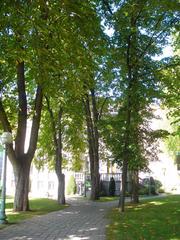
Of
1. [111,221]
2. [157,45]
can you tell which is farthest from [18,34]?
[157,45]

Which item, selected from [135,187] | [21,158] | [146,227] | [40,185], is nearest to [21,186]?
[21,158]

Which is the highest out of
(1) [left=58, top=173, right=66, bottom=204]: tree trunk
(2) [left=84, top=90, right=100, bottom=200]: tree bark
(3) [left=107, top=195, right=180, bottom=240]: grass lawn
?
(2) [left=84, top=90, right=100, bottom=200]: tree bark

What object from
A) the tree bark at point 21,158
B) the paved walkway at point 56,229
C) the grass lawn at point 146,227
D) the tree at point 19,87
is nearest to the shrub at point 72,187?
the tree at point 19,87

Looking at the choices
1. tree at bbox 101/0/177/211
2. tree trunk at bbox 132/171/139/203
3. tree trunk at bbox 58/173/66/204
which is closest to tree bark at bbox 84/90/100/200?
tree trunk at bbox 58/173/66/204

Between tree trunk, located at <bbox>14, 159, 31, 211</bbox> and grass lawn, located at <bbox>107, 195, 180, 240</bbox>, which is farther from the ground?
tree trunk, located at <bbox>14, 159, 31, 211</bbox>

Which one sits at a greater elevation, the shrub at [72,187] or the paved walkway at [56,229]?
the shrub at [72,187]

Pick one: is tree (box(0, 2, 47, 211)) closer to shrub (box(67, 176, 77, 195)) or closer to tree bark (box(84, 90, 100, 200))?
tree bark (box(84, 90, 100, 200))

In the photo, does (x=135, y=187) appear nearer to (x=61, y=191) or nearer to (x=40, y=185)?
(x=61, y=191)

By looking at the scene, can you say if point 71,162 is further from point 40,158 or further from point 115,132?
point 115,132

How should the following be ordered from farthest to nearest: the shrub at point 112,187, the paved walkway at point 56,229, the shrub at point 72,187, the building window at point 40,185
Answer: the building window at point 40,185
the shrub at point 72,187
the shrub at point 112,187
the paved walkway at point 56,229

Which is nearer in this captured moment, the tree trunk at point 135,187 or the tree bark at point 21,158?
the tree bark at point 21,158

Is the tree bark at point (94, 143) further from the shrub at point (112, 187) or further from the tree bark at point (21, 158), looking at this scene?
the tree bark at point (21, 158)

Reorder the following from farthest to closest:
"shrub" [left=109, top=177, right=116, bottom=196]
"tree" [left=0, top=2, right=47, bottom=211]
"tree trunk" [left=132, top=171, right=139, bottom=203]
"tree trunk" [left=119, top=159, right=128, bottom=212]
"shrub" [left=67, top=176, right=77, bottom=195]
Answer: "shrub" [left=67, top=176, right=77, bottom=195] < "shrub" [left=109, top=177, right=116, bottom=196] < "tree trunk" [left=132, top=171, right=139, bottom=203] < "tree trunk" [left=119, top=159, right=128, bottom=212] < "tree" [left=0, top=2, right=47, bottom=211]

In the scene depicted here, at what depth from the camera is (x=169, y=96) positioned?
19266mm
